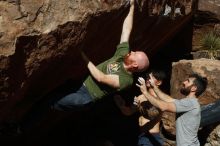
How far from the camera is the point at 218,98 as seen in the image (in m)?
8.56

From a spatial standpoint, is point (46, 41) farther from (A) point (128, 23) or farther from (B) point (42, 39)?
(A) point (128, 23)

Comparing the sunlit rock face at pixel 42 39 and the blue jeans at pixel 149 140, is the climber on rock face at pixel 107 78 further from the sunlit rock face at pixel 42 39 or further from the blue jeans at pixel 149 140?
the blue jeans at pixel 149 140

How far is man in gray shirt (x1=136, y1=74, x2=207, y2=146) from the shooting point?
269 inches

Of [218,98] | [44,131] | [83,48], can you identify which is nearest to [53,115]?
[44,131]

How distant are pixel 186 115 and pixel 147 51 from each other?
298 cm

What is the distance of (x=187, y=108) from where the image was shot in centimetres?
688

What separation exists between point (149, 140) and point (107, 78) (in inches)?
84.5

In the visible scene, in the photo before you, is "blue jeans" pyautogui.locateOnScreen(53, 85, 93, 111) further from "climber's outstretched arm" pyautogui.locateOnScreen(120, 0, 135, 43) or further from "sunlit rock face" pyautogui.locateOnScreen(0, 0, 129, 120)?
"climber's outstretched arm" pyautogui.locateOnScreen(120, 0, 135, 43)

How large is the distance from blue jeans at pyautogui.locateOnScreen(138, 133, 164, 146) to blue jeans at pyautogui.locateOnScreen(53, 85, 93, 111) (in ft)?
5.63

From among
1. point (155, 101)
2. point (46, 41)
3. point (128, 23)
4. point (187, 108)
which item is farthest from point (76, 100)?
point (187, 108)

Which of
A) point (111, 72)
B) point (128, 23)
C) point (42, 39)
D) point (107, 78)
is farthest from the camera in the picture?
point (128, 23)

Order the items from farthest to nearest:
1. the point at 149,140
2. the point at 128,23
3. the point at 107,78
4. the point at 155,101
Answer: the point at 149,140 → the point at 128,23 → the point at 155,101 → the point at 107,78

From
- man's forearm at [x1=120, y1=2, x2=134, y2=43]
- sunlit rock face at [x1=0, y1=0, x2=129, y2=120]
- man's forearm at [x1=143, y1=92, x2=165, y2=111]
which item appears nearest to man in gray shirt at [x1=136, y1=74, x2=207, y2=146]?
man's forearm at [x1=143, y1=92, x2=165, y2=111]

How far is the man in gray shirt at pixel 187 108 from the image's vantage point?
6840mm
